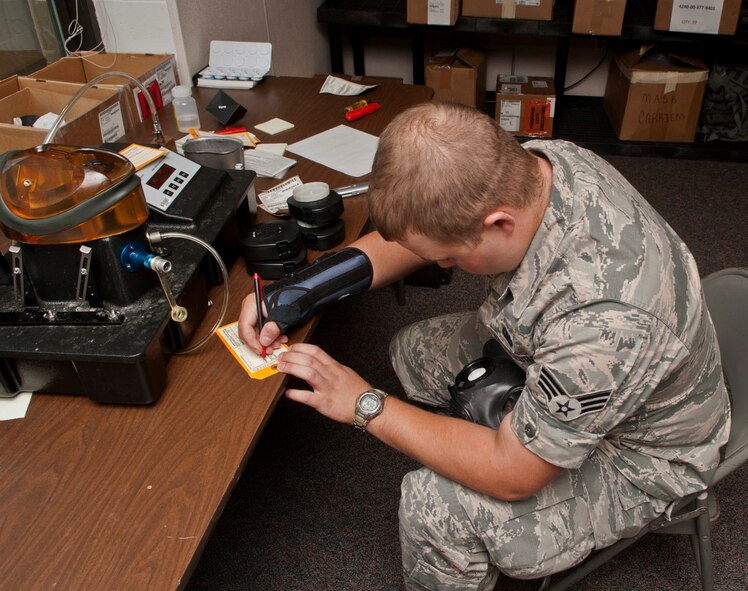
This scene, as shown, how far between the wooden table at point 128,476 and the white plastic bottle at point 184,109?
2.94 feet

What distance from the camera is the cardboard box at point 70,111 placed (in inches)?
61.8

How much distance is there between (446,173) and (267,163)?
2.72 ft

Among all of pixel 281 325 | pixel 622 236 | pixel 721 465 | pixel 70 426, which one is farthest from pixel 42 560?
pixel 721 465

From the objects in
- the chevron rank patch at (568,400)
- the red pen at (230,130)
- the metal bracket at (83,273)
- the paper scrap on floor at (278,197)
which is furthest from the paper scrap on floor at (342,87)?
the chevron rank patch at (568,400)

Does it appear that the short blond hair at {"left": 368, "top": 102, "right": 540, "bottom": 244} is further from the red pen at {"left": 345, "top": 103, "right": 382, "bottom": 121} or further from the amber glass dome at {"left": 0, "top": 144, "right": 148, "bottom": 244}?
the red pen at {"left": 345, "top": 103, "right": 382, "bottom": 121}

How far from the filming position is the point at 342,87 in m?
2.07

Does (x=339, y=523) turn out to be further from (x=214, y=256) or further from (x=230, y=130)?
(x=230, y=130)

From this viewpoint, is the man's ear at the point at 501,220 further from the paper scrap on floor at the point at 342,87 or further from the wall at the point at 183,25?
the wall at the point at 183,25

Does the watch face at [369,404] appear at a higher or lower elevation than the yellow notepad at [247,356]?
lower

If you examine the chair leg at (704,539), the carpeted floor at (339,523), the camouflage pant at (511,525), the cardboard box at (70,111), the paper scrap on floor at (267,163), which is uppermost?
the cardboard box at (70,111)

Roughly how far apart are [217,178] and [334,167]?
1.34 ft

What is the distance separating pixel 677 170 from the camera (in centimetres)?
302

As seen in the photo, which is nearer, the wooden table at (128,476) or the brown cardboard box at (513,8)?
the wooden table at (128,476)

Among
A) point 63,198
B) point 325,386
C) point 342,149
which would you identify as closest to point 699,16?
point 342,149
